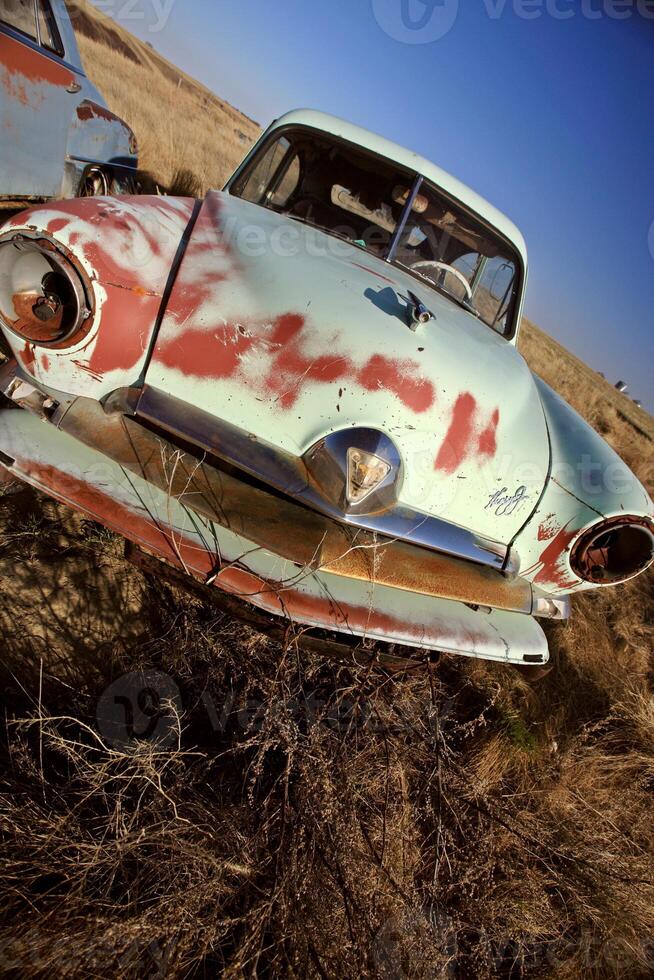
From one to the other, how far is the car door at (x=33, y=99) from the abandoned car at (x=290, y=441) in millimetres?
1837

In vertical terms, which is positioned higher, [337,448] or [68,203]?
[68,203]

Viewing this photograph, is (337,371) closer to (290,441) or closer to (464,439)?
(290,441)

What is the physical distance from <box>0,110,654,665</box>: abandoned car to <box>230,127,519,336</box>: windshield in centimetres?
76

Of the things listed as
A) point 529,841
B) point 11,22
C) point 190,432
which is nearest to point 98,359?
point 190,432

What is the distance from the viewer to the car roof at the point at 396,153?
2746 millimetres

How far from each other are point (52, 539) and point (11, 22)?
319 cm

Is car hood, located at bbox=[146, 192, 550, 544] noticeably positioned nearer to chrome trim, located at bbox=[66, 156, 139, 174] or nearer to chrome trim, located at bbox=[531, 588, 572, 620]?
chrome trim, located at bbox=[531, 588, 572, 620]

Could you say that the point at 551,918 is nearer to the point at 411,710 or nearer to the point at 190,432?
the point at 411,710

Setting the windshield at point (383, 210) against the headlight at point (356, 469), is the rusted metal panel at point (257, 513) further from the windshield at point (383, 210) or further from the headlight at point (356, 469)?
the windshield at point (383, 210)

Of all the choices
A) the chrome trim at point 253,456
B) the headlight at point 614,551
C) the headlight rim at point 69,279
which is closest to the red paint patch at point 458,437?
the chrome trim at point 253,456

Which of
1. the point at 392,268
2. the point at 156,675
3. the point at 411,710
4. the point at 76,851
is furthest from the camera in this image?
the point at 392,268

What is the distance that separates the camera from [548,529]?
199 centimetres

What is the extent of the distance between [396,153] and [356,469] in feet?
6.85

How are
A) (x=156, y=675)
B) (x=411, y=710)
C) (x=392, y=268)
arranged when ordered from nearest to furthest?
1. (x=156, y=675)
2. (x=411, y=710)
3. (x=392, y=268)
